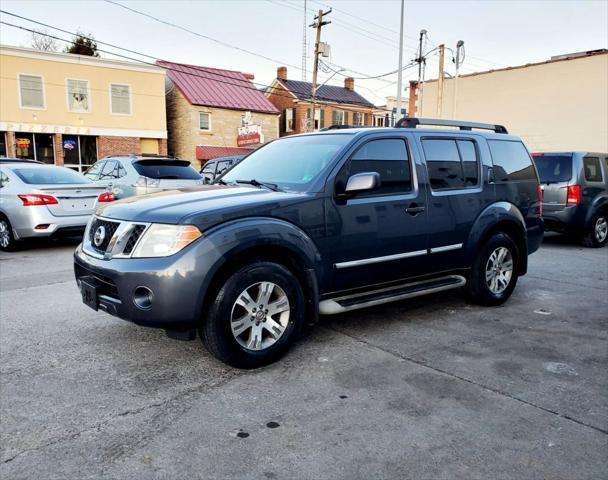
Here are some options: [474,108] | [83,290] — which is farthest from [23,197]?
[474,108]

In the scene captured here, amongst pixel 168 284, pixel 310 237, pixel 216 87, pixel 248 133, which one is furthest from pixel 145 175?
pixel 216 87

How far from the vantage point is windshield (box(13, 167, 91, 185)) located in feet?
28.5

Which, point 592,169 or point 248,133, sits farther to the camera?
point 248,133

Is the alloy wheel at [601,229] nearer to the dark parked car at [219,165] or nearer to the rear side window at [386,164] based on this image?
the rear side window at [386,164]

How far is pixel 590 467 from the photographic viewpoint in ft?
8.45

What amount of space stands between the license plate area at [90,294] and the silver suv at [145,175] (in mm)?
5433

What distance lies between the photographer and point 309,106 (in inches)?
1620

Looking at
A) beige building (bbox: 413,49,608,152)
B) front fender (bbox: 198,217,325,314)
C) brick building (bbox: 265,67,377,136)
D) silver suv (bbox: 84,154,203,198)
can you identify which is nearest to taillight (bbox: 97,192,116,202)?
silver suv (bbox: 84,154,203,198)

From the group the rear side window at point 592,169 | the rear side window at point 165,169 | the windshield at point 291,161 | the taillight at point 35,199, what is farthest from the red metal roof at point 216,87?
the windshield at point 291,161

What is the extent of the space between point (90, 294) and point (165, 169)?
6.24 m

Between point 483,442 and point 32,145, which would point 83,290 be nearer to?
point 483,442

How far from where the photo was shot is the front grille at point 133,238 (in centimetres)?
359

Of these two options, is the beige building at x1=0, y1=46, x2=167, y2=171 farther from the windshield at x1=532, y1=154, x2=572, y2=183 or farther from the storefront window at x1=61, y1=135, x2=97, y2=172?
the windshield at x1=532, y1=154, x2=572, y2=183

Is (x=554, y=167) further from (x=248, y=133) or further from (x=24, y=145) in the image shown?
(x=24, y=145)
